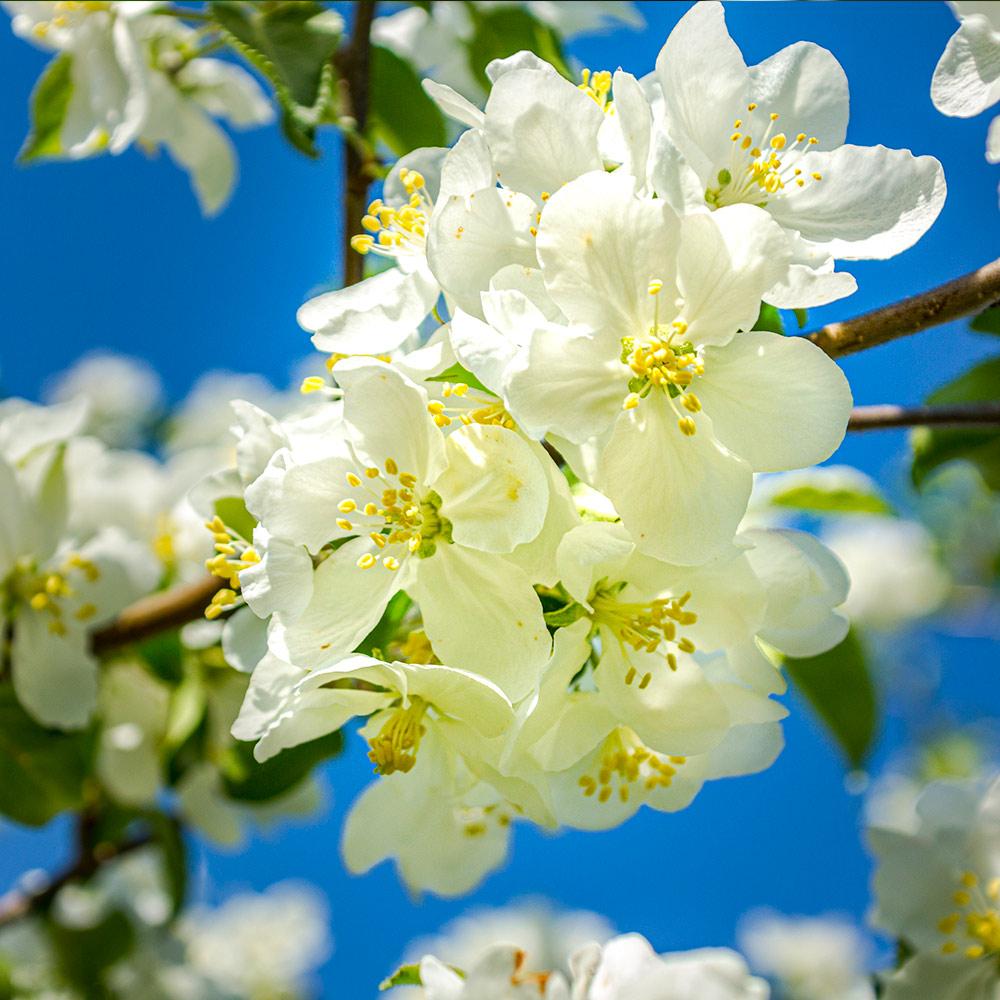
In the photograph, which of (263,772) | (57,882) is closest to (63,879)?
(57,882)

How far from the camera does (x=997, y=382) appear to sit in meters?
1.33

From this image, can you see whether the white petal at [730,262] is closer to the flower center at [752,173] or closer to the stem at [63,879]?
the flower center at [752,173]

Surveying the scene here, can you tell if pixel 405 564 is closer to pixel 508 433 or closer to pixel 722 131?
pixel 508 433

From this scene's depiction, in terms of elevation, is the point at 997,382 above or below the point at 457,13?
below

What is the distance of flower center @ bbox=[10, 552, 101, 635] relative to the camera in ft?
4.81

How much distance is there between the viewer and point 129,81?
1.55m

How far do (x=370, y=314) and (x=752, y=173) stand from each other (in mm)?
345

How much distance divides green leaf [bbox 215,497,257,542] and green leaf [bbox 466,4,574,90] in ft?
2.47

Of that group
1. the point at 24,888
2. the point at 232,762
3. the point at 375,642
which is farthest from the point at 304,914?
the point at 375,642

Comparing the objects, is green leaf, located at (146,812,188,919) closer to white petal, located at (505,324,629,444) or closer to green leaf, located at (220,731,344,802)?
green leaf, located at (220,731,344,802)

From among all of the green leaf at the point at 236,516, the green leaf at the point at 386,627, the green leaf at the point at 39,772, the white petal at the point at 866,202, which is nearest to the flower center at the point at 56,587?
the green leaf at the point at 39,772

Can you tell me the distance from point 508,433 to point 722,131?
0.33 metres

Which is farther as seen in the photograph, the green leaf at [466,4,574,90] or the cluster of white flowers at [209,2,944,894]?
the green leaf at [466,4,574,90]

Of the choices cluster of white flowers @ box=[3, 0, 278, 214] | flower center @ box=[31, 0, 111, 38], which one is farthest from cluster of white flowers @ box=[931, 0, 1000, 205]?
flower center @ box=[31, 0, 111, 38]
